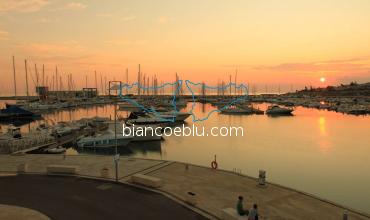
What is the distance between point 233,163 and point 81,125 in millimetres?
41420

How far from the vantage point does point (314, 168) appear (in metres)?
40.2

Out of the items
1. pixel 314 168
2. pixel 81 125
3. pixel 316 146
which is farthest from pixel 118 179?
pixel 81 125

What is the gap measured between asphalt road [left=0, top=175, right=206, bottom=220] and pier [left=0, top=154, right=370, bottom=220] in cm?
131

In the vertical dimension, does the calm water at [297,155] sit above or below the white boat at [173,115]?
below

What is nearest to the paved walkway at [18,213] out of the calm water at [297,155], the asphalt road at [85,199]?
the asphalt road at [85,199]

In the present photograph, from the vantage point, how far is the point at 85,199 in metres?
20.2

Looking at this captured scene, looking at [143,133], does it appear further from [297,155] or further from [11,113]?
[11,113]

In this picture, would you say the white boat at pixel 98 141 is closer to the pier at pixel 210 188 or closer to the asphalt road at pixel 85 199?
the pier at pixel 210 188

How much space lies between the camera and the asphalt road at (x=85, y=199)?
17750 millimetres

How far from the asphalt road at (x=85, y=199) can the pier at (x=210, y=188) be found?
1305 mm

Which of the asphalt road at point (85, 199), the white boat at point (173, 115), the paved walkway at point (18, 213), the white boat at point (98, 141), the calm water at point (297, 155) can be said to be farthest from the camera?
the white boat at point (173, 115)

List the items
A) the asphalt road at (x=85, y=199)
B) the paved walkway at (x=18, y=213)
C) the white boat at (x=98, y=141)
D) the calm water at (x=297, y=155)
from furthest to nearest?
1. the white boat at (x=98, y=141)
2. the calm water at (x=297, y=155)
3. the asphalt road at (x=85, y=199)
4. the paved walkway at (x=18, y=213)

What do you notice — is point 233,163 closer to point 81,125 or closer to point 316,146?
point 316,146

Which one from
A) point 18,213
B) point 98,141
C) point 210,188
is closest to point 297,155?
point 210,188
